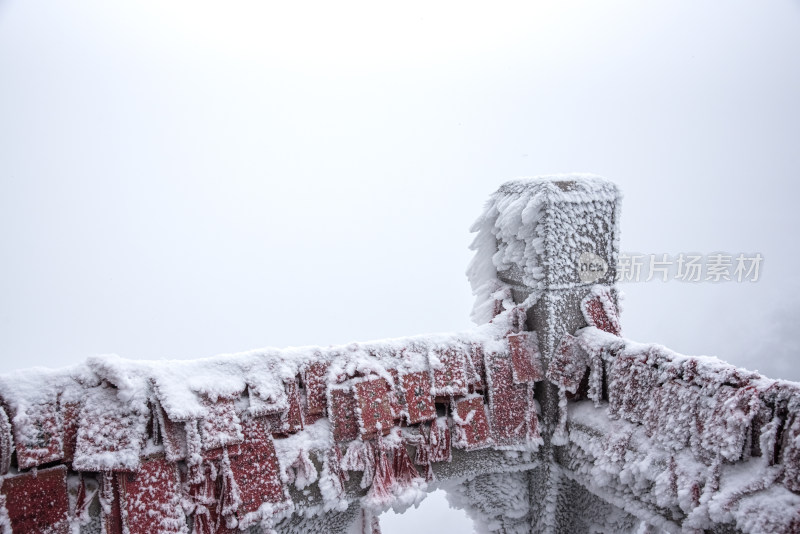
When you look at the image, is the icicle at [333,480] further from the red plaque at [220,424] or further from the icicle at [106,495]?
Result: the icicle at [106,495]

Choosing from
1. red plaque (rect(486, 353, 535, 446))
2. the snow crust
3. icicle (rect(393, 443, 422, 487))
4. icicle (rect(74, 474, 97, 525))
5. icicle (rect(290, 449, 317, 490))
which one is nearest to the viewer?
the snow crust

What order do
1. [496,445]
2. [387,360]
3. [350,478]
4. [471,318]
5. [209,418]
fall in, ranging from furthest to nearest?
1. [471,318]
2. [496,445]
3. [387,360]
4. [350,478]
5. [209,418]

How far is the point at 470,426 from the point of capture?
66.6 inches

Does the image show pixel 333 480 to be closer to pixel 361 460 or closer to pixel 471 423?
pixel 361 460

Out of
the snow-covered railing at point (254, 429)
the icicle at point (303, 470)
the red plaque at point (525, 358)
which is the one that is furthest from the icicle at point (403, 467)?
the red plaque at point (525, 358)

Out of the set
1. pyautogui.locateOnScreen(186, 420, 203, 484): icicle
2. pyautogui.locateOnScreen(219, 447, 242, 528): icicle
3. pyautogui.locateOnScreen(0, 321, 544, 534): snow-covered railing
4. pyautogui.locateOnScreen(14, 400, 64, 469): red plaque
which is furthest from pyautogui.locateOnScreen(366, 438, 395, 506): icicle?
pyautogui.locateOnScreen(14, 400, 64, 469): red plaque

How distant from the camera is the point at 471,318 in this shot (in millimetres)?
2186

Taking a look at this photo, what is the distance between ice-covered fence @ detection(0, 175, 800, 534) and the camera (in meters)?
1.17

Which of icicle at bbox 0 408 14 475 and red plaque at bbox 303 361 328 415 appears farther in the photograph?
red plaque at bbox 303 361 328 415

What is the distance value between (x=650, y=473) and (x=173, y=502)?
126 cm

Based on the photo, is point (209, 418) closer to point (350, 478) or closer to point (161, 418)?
point (161, 418)

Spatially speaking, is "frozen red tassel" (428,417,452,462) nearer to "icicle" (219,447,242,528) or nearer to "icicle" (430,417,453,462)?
"icicle" (430,417,453,462)

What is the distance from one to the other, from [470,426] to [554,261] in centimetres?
64

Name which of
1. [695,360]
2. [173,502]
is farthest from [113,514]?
[695,360]
